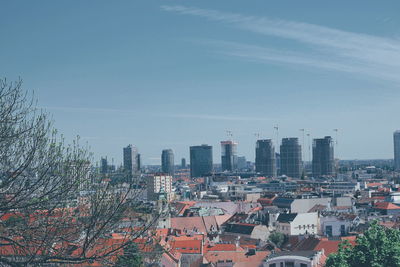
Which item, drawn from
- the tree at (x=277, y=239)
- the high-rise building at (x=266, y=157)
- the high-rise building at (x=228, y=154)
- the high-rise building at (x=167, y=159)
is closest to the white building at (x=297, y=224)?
the tree at (x=277, y=239)

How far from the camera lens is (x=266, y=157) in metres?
138

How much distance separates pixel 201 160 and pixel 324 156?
3552 centimetres

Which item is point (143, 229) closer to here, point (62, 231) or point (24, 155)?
point (62, 231)

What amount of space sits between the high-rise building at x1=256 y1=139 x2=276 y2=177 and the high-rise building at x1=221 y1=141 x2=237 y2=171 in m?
20.4

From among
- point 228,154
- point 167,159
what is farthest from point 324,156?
point 167,159

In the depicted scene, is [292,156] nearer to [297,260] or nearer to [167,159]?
[167,159]

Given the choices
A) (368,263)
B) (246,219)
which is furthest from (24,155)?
(246,219)

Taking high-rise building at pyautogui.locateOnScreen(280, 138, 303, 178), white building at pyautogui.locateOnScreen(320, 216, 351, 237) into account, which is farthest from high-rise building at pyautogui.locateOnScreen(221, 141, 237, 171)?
white building at pyautogui.locateOnScreen(320, 216, 351, 237)

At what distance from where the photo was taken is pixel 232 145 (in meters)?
162

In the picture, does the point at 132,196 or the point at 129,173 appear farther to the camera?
the point at 129,173

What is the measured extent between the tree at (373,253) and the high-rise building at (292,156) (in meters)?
114

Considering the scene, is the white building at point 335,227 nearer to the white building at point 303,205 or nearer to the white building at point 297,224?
the white building at point 297,224

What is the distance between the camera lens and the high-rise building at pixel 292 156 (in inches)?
5108

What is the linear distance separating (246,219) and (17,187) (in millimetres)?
36814
